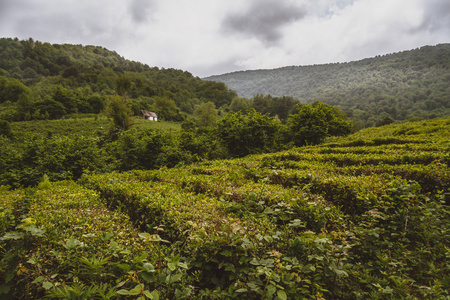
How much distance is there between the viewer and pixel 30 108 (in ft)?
169

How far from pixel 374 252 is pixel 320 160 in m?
5.37

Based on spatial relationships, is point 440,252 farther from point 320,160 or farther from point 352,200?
point 320,160

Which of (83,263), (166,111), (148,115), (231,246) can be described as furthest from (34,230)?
(166,111)

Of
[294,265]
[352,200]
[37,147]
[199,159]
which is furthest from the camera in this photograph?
[199,159]

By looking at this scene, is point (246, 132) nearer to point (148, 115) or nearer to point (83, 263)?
point (83, 263)

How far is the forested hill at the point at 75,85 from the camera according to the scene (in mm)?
56656

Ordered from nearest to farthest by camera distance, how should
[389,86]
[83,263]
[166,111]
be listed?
[83,263]
[166,111]
[389,86]

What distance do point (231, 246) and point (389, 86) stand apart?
7142 inches

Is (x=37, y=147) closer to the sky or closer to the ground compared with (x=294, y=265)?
closer to the sky

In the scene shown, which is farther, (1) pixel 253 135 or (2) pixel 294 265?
(1) pixel 253 135

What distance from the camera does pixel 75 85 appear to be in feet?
307

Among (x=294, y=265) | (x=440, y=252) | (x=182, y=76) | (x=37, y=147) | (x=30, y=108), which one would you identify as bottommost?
(x=440, y=252)

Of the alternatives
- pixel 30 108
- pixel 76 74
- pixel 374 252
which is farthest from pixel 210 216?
pixel 76 74

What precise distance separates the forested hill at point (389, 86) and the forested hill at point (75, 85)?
6970 cm
